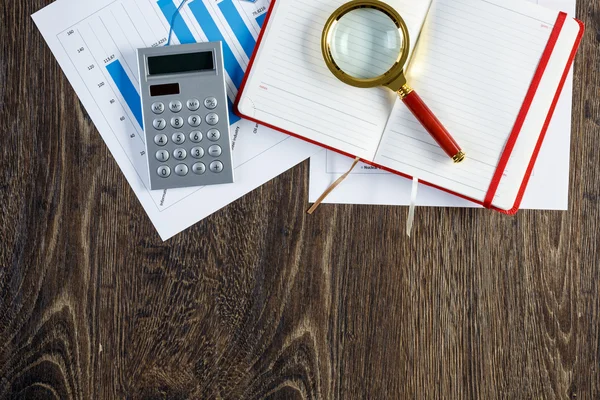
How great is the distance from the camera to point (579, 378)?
24.9 inches

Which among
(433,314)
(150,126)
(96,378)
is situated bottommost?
(433,314)

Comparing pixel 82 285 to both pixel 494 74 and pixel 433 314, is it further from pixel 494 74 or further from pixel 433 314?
pixel 494 74

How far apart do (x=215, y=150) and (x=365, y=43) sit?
0.21 meters

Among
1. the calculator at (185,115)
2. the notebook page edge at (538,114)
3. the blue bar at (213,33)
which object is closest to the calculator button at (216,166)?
the calculator at (185,115)

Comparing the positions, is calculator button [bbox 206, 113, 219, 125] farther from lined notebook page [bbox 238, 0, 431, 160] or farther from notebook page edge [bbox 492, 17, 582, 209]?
notebook page edge [bbox 492, 17, 582, 209]

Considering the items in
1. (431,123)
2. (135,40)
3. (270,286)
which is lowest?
(270,286)

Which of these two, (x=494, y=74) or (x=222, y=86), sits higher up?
(x=222, y=86)

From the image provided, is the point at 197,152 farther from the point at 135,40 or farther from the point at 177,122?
the point at 135,40

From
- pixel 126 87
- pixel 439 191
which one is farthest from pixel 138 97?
pixel 439 191

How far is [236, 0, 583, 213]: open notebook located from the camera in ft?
1.95

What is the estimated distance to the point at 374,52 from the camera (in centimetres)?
59

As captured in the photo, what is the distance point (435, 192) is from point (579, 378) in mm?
282

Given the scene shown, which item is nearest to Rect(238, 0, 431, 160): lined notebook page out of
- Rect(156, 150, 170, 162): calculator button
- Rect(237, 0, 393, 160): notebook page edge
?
Rect(237, 0, 393, 160): notebook page edge

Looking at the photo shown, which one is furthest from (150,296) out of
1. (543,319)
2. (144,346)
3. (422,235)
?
(543,319)
